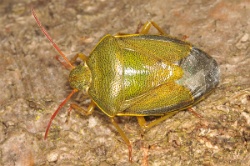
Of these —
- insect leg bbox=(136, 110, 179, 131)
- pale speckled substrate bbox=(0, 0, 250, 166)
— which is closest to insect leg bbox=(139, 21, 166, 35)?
pale speckled substrate bbox=(0, 0, 250, 166)

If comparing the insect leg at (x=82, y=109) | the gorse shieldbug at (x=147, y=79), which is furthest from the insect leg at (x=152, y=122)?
the insect leg at (x=82, y=109)

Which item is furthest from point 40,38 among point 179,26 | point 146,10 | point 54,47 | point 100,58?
point 179,26

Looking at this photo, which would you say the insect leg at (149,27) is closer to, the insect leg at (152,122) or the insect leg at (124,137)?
the insect leg at (152,122)

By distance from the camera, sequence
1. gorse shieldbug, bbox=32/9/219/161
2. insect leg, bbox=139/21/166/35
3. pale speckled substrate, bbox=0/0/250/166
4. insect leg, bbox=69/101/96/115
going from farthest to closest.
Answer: insect leg, bbox=139/21/166/35 < insect leg, bbox=69/101/96/115 < gorse shieldbug, bbox=32/9/219/161 < pale speckled substrate, bbox=0/0/250/166

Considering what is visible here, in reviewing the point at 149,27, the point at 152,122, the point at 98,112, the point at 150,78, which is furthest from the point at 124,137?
the point at 149,27

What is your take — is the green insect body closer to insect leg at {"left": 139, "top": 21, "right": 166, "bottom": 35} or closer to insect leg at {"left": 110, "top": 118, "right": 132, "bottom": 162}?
insect leg at {"left": 110, "top": 118, "right": 132, "bottom": 162}

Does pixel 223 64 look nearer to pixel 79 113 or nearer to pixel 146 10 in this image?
pixel 146 10
